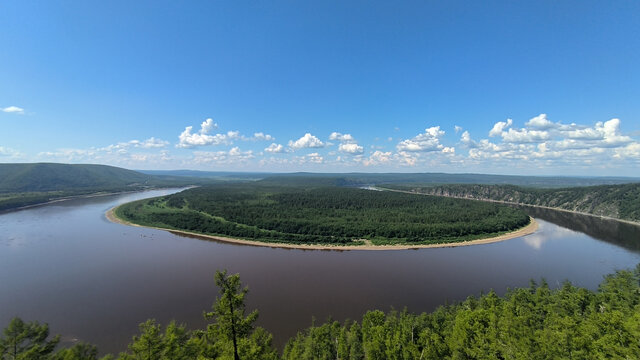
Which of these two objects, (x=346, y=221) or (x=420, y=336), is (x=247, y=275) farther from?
(x=346, y=221)

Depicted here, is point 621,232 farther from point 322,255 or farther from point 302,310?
point 302,310

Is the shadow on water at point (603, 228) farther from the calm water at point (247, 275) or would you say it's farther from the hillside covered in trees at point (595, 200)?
the hillside covered in trees at point (595, 200)

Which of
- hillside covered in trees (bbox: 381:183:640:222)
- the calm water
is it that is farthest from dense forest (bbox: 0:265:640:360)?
hillside covered in trees (bbox: 381:183:640:222)

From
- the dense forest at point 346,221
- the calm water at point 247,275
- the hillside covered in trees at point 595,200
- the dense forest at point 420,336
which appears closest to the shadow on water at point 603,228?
the calm water at point 247,275

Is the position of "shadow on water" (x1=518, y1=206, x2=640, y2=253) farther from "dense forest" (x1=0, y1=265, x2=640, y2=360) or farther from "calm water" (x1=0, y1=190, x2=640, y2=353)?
"dense forest" (x1=0, y1=265, x2=640, y2=360)

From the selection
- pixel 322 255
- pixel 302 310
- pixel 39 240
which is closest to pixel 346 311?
pixel 302 310

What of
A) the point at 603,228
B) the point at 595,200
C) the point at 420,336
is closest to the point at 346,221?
the point at 420,336
